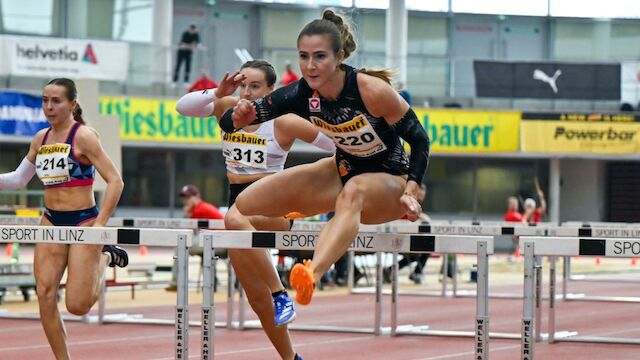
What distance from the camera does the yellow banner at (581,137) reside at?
34.7 meters

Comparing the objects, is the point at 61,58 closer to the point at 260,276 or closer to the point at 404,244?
the point at 260,276

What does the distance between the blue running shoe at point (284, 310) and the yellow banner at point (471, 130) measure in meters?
27.1

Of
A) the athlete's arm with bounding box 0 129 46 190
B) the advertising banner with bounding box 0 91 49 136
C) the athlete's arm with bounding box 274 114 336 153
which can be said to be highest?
the advertising banner with bounding box 0 91 49 136

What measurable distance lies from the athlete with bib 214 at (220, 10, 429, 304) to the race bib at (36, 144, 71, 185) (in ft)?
5.15

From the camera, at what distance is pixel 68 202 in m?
8.68

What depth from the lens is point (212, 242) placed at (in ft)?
24.6

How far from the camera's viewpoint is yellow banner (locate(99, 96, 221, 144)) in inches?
1267

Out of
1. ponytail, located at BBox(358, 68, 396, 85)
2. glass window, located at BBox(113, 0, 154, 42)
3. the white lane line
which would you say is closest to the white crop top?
ponytail, located at BBox(358, 68, 396, 85)

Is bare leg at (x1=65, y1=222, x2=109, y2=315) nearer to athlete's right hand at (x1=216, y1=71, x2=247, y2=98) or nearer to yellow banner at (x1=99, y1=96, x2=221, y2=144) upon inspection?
athlete's right hand at (x1=216, y1=71, x2=247, y2=98)

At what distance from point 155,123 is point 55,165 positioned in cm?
2452

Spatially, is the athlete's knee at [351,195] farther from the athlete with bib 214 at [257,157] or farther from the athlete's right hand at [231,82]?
the athlete's right hand at [231,82]

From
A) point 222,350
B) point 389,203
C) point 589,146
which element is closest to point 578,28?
point 589,146

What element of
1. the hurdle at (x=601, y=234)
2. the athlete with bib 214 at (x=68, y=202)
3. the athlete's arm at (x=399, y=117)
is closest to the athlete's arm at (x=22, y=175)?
the athlete with bib 214 at (x=68, y=202)

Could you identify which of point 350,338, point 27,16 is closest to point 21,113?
point 27,16
